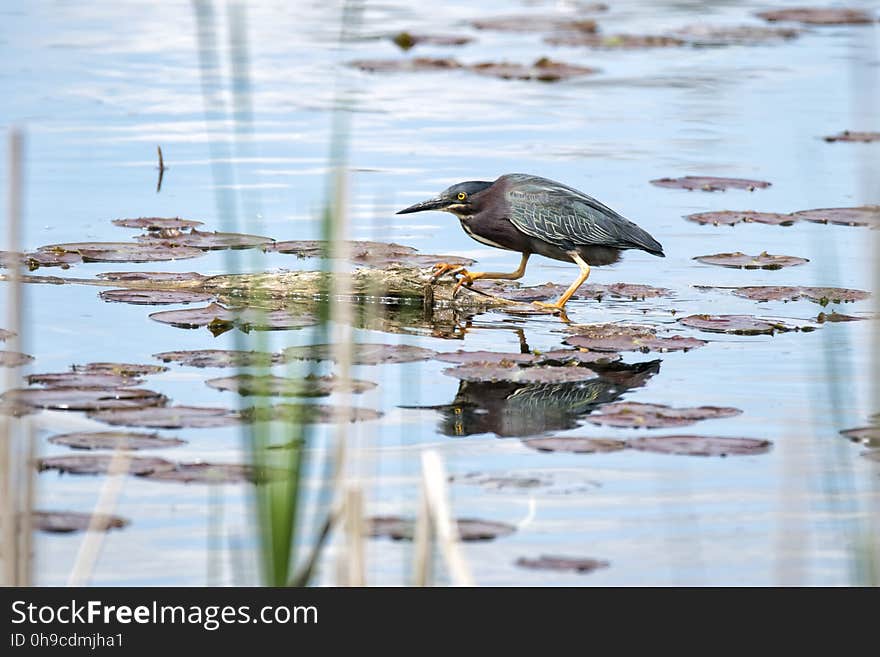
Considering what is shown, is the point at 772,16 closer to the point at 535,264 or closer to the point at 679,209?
the point at 679,209

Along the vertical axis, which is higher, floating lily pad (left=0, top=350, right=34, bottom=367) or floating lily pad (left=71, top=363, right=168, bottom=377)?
floating lily pad (left=0, top=350, right=34, bottom=367)

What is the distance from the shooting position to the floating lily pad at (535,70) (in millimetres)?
18422

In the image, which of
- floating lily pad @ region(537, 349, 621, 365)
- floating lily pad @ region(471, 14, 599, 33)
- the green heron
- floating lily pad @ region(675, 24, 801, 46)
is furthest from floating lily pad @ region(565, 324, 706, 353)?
floating lily pad @ region(471, 14, 599, 33)

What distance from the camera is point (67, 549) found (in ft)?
17.4

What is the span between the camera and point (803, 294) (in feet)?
30.4

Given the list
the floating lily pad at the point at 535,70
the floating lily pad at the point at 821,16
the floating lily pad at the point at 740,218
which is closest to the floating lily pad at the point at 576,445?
the floating lily pad at the point at 740,218

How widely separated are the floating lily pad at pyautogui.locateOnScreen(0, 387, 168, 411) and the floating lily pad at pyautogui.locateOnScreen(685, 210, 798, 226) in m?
5.35

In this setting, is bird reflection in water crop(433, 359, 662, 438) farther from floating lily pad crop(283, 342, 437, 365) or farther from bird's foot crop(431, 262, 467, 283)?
bird's foot crop(431, 262, 467, 283)

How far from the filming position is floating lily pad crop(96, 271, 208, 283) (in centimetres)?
913

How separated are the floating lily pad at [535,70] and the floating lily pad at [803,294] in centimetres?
940

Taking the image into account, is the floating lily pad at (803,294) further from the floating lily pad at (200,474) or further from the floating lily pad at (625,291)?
the floating lily pad at (200,474)

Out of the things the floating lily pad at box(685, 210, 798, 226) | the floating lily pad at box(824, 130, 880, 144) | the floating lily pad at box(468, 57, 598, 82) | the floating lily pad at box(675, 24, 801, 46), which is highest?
the floating lily pad at box(675, 24, 801, 46)

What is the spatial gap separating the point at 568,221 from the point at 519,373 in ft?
6.61
